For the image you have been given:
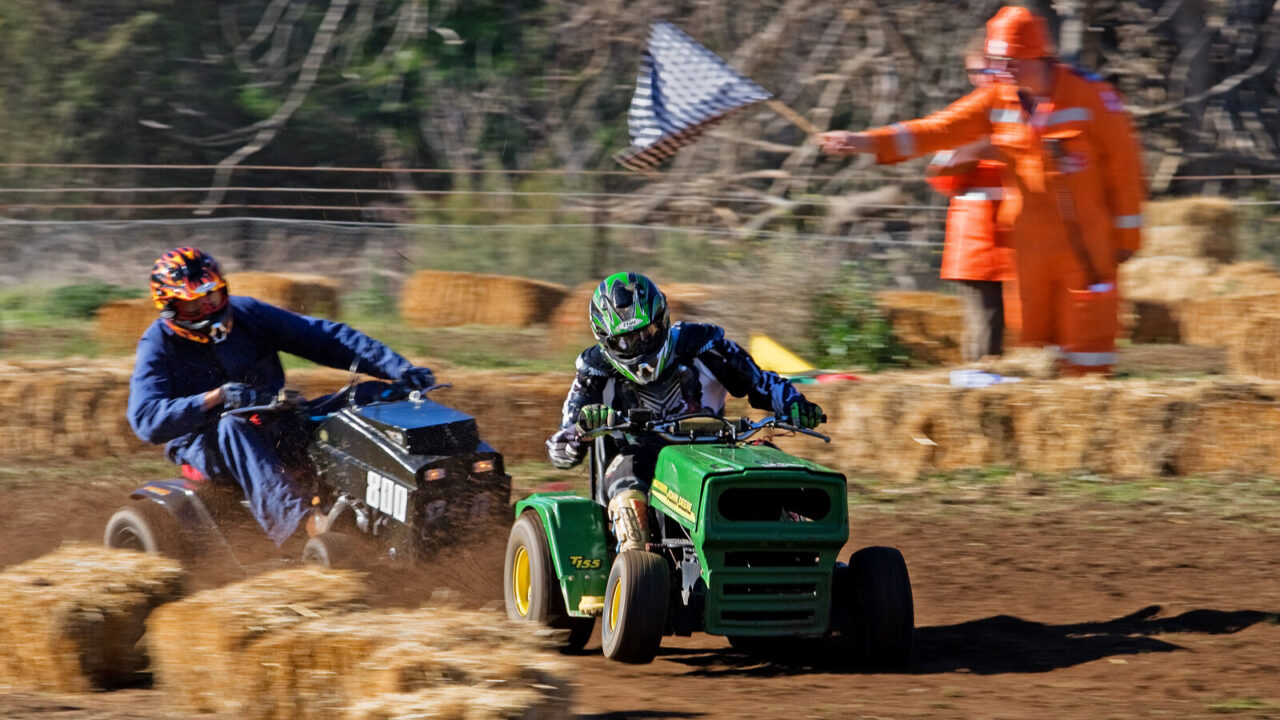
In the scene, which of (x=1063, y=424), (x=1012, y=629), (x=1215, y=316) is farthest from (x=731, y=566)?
(x=1215, y=316)

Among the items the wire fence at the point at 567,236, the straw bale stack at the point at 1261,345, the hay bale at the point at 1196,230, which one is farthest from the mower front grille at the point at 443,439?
the hay bale at the point at 1196,230

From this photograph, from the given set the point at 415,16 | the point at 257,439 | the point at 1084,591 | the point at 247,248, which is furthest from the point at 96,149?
the point at 1084,591

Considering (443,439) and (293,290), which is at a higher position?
(293,290)

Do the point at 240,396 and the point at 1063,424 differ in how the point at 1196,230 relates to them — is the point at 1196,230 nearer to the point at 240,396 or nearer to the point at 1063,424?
the point at 1063,424

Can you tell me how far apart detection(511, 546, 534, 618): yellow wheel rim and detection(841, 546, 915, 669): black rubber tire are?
1.47 meters

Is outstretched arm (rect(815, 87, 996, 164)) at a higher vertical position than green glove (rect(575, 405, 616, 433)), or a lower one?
higher

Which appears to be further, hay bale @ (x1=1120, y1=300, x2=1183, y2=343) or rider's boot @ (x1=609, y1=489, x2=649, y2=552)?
hay bale @ (x1=1120, y1=300, x2=1183, y2=343)

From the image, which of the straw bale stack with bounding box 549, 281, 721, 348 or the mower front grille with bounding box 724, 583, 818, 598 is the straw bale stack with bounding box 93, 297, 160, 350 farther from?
the mower front grille with bounding box 724, 583, 818, 598

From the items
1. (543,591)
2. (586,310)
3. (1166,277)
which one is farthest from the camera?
(1166,277)

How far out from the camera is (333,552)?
6.83 m

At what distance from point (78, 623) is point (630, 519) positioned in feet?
6.70

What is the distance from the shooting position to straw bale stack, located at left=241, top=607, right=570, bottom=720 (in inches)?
180

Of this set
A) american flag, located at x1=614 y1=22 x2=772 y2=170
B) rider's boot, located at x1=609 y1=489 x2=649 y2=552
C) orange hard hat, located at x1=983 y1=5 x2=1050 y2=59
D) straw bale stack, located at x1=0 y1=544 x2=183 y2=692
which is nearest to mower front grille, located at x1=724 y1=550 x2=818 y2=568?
rider's boot, located at x1=609 y1=489 x2=649 y2=552

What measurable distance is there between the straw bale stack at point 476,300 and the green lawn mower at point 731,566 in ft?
28.0
